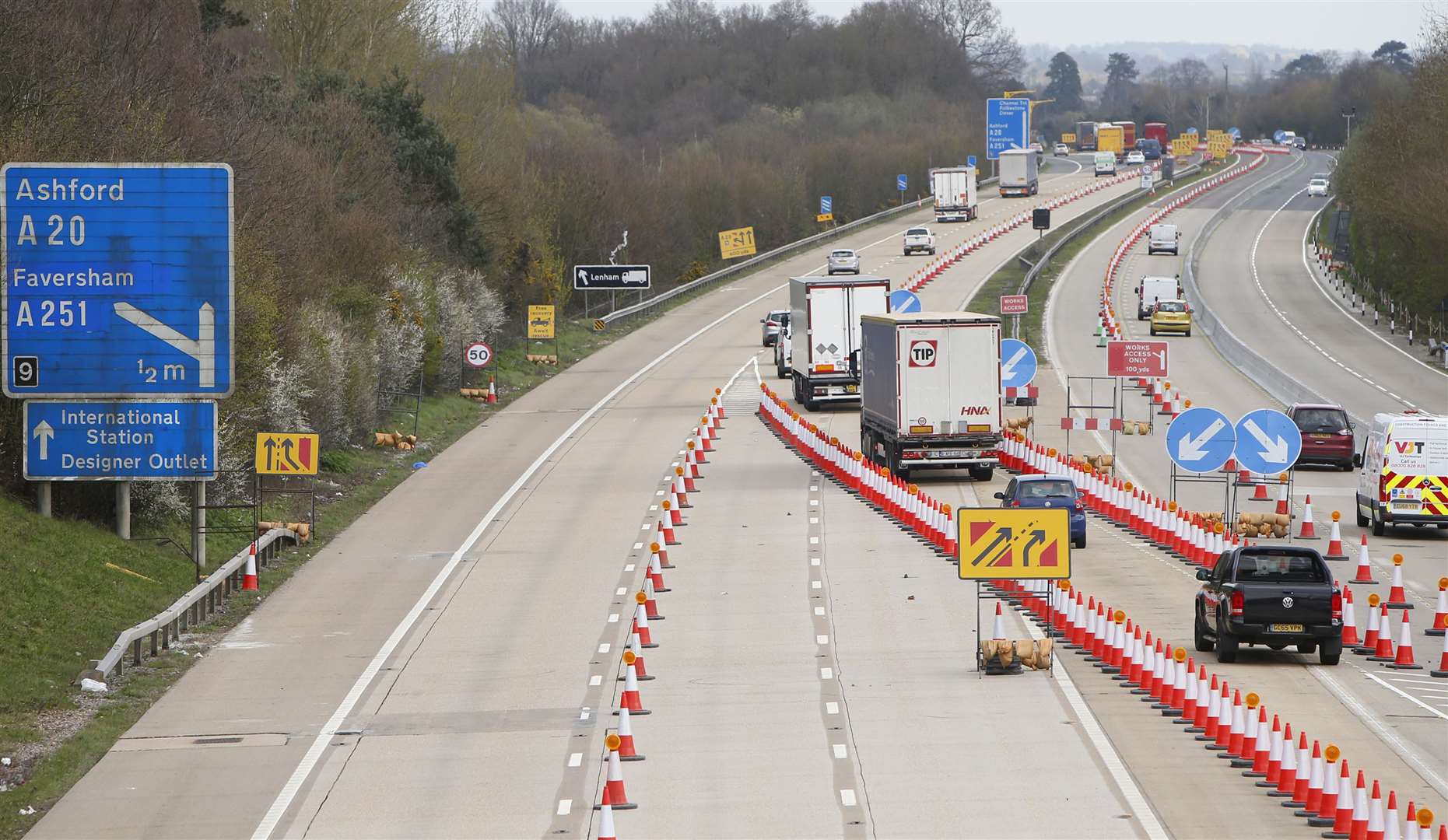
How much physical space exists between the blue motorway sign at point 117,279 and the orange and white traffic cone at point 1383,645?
15.6 m

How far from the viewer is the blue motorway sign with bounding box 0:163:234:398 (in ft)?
86.8

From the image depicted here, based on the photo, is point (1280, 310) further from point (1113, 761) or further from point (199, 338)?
point (1113, 761)

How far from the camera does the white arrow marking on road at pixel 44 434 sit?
26.8 meters

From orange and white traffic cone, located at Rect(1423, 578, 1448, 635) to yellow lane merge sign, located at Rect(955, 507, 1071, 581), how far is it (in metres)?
5.72

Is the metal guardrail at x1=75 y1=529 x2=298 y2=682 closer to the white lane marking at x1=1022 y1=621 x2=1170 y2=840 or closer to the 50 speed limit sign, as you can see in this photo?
the white lane marking at x1=1022 y1=621 x2=1170 y2=840

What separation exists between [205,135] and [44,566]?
18.4 m

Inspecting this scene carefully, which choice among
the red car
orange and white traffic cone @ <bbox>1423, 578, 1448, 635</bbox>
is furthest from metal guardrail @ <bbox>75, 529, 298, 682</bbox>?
the red car

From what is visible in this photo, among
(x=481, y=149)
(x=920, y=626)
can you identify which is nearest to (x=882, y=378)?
(x=920, y=626)

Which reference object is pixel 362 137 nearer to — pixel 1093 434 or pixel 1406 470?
pixel 1093 434

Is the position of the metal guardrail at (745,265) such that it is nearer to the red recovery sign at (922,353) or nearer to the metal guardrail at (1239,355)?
the metal guardrail at (1239,355)

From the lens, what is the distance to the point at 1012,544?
21297mm

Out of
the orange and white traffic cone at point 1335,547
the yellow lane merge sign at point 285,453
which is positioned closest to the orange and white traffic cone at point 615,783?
the yellow lane merge sign at point 285,453

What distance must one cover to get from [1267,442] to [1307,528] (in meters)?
4.20

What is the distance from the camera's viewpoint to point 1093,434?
48.6 meters
